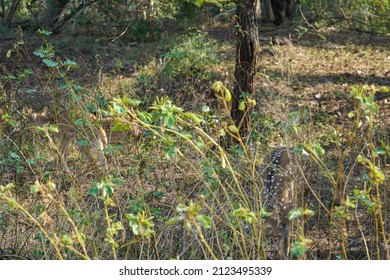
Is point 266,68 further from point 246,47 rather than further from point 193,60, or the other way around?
point 246,47

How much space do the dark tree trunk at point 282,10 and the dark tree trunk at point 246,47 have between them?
6393mm

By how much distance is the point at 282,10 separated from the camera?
15.6 metres

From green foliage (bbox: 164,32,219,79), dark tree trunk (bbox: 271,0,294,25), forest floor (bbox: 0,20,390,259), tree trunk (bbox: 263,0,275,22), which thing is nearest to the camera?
forest floor (bbox: 0,20,390,259)

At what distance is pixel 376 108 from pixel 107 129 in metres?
5.91

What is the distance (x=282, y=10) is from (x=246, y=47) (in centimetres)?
667

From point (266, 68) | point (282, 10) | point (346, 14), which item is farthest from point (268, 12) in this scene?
point (266, 68)

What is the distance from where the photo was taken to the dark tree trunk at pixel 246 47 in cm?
891

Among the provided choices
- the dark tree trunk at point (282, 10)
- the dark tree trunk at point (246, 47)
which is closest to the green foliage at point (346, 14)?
the dark tree trunk at point (282, 10)

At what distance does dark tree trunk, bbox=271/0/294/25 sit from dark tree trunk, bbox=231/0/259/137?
21.0 ft

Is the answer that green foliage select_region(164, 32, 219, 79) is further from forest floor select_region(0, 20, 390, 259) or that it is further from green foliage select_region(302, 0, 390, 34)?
green foliage select_region(302, 0, 390, 34)

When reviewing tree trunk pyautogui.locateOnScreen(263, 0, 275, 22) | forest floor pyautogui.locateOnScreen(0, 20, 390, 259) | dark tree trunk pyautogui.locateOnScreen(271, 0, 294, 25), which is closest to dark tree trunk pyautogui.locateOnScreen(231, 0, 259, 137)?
forest floor pyautogui.locateOnScreen(0, 20, 390, 259)

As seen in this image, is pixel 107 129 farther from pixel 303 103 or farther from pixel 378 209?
pixel 378 209

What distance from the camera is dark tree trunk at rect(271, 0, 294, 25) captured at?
15562 mm
